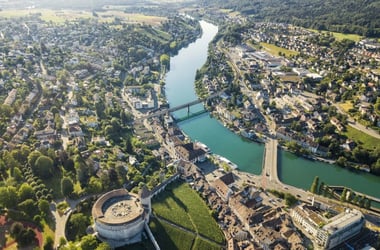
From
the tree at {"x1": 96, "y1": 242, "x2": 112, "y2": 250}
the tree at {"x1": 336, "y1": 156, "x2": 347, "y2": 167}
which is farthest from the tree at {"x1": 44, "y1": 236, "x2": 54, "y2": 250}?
the tree at {"x1": 336, "y1": 156, "x2": 347, "y2": 167}

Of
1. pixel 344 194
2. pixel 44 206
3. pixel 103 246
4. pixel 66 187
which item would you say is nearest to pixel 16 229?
pixel 44 206

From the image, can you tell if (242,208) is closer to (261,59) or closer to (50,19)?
(261,59)

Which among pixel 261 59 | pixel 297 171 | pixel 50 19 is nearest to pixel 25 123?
pixel 297 171

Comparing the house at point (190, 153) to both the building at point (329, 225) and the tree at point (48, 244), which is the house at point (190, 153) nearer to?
the building at point (329, 225)

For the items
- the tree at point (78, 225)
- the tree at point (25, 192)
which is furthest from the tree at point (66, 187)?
the tree at point (78, 225)

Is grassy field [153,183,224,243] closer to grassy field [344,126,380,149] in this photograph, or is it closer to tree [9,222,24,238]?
tree [9,222,24,238]
